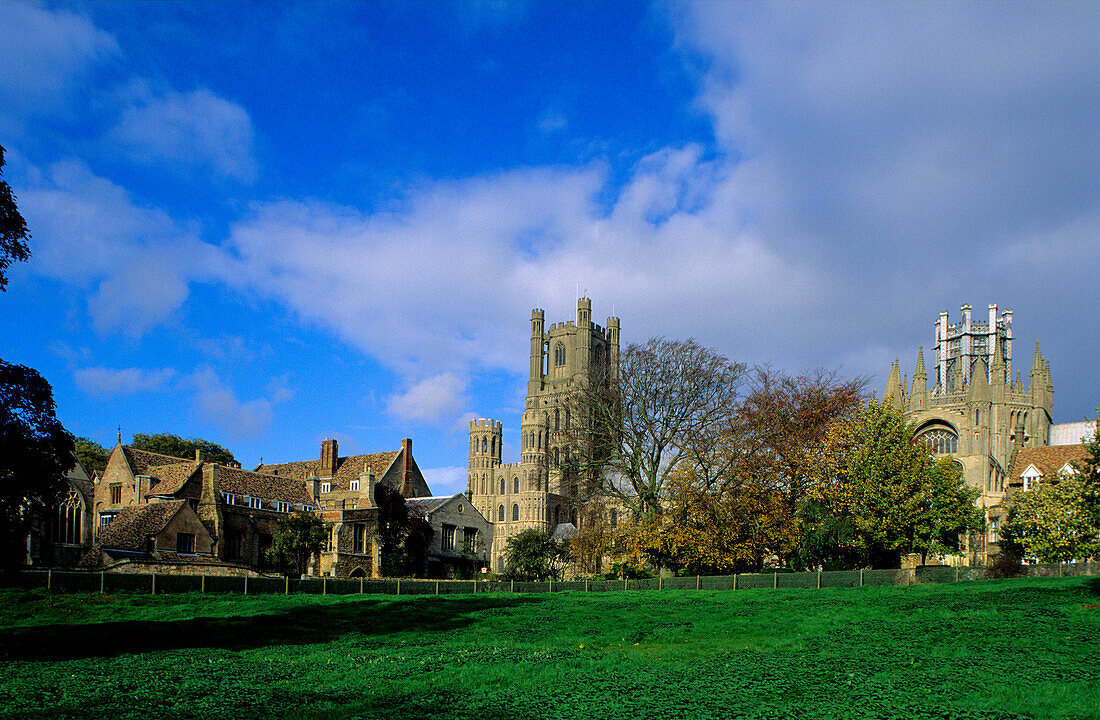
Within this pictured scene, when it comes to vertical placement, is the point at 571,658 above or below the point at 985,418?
below

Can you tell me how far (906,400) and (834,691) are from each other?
85950 millimetres

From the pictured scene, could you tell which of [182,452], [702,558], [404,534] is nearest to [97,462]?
[182,452]

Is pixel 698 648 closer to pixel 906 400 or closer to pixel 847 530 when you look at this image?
pixel 847 530

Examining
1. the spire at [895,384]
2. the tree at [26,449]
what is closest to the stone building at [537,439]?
the spire at [895,384]

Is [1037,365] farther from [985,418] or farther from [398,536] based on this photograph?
[398,536]

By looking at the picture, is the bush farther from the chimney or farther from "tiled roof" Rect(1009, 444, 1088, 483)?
the chimney

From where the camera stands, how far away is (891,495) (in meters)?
44.8

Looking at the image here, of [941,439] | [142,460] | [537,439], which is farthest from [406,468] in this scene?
[537,439]

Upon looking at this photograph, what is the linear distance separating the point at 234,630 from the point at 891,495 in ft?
114

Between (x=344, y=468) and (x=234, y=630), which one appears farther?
(x=344, y=468)

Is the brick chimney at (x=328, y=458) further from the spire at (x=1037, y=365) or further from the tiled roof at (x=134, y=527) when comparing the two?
the spire at (x=1037, y=365)

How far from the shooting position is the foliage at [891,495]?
44.8 m

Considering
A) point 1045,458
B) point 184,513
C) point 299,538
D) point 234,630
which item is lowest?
point 299,538

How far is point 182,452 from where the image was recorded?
8844 cm
